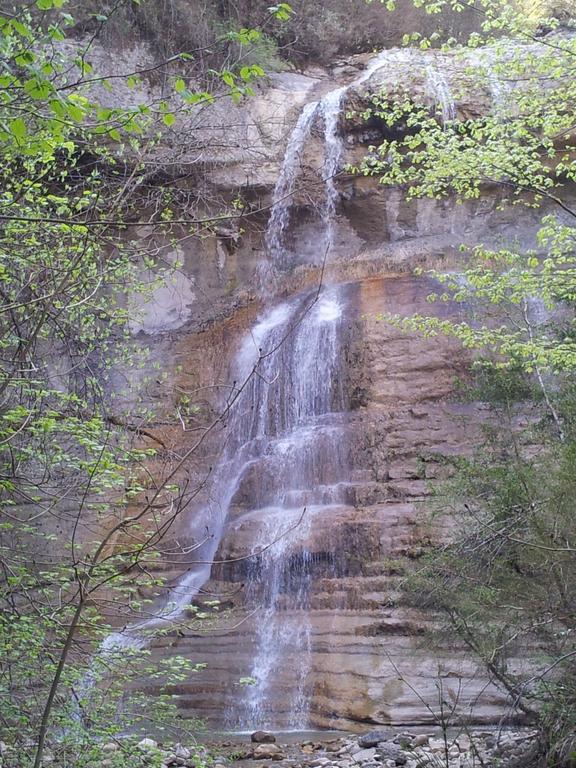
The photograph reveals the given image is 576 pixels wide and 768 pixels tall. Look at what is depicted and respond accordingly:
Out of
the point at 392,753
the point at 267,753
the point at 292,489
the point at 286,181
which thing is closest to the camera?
the point at 392,753

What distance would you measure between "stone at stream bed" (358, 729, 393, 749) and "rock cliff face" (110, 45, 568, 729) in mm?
616

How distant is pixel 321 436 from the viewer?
13570 mm

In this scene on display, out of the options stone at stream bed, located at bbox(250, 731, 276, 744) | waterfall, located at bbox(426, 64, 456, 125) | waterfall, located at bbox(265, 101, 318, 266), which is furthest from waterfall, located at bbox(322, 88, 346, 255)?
stone at stream bed, located at bbox(250, 731, 276, 744)

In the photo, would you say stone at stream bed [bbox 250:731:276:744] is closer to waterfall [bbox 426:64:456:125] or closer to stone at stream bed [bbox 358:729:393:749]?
stone at stream bed [bbox 358:729:393:749]

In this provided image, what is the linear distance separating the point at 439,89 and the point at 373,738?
1533 cm

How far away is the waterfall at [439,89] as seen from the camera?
18.0m

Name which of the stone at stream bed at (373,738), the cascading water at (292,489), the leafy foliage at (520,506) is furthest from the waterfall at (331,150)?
the stone at stream bed at (373,738)

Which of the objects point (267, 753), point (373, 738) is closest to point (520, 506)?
point (373, 738)

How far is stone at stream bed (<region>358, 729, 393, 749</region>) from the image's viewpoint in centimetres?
785

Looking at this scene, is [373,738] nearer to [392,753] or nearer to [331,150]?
[392,753]

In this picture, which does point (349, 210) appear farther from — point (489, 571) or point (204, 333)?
point (489, 571)

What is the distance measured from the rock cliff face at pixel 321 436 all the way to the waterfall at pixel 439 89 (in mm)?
161

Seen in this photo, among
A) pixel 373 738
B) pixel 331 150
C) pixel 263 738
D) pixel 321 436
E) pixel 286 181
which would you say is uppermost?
pixel 331 150

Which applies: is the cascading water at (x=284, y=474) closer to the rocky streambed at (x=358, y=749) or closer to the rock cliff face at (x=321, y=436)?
the rock cliff face at (x=321, y=436)
